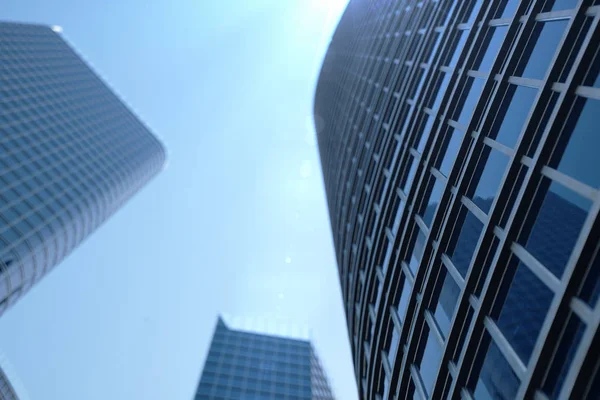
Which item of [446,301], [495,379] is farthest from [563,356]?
[446,301]

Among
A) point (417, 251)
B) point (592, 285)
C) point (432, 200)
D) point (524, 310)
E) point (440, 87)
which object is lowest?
point (417, 251)

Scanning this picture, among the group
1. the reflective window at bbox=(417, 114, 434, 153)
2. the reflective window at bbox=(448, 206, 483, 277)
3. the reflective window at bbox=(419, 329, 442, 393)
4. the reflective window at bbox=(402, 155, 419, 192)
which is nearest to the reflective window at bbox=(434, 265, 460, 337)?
the reflective window at bbox=(448, 206, 483, 277)

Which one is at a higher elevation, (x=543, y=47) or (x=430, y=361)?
(x=543, y=47)

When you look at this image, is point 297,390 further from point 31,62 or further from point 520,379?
point 31,62

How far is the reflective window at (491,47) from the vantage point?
16.8 meters

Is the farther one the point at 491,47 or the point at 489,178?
the point at 491,47

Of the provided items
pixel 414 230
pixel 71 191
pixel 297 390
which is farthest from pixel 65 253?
pixel 414 230

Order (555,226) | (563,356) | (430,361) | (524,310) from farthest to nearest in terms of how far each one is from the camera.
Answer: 1. (430,361)
2. (524,310)
3. (555,226)
4. (563,356)

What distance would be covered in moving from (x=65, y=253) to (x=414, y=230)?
50.0m

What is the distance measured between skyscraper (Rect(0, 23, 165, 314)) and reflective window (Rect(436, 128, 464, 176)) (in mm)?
40660

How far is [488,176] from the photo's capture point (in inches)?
573

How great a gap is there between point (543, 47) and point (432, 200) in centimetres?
820

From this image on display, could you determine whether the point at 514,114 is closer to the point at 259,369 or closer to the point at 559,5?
the point at 559,5

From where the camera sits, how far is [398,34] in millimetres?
35719
